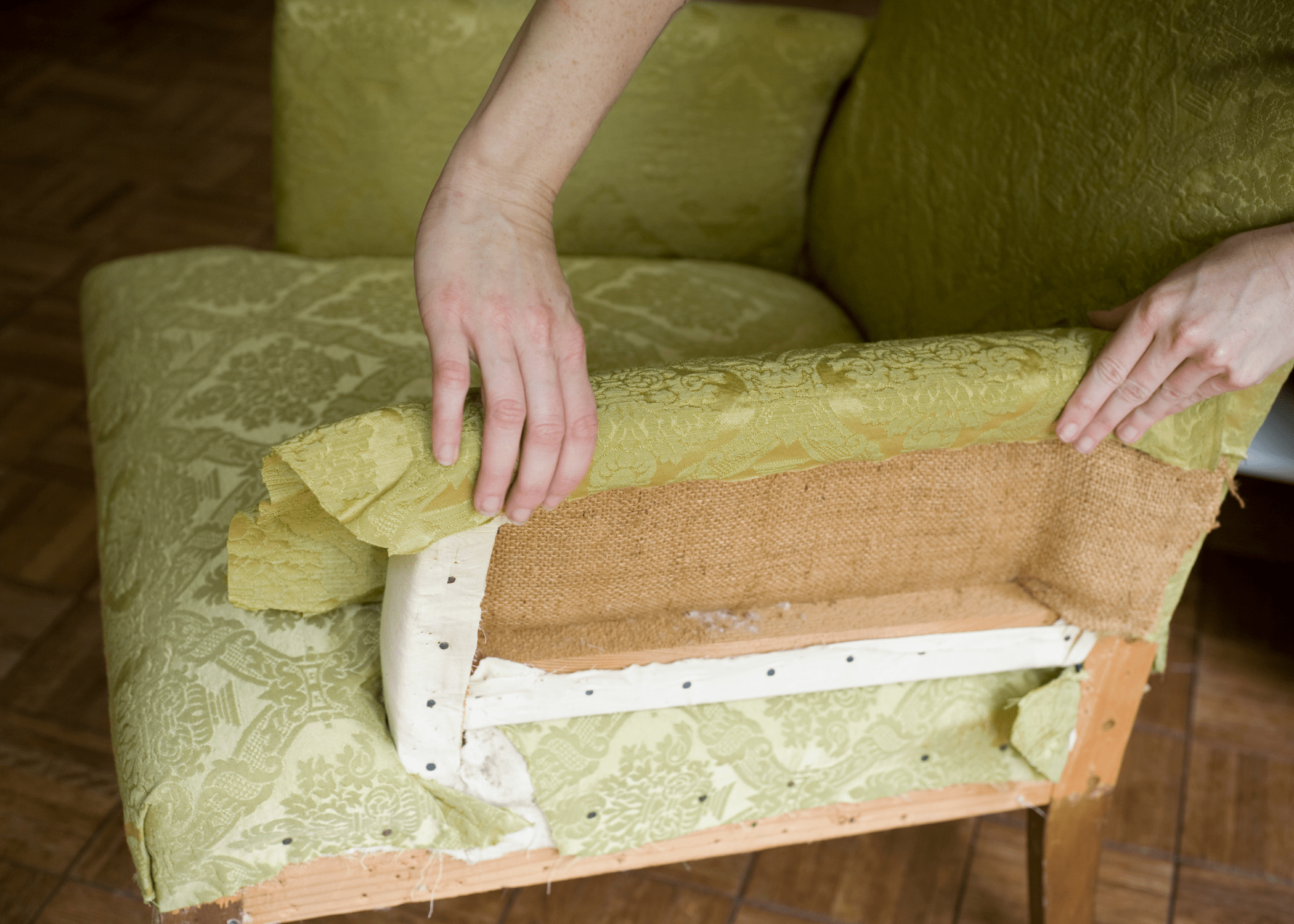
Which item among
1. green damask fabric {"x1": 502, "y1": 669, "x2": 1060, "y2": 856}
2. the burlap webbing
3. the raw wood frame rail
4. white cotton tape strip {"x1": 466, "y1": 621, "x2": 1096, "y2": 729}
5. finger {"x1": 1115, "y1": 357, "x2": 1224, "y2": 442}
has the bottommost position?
the raw wood frame rail

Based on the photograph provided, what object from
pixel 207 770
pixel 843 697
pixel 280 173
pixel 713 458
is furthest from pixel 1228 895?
pixel 280 173

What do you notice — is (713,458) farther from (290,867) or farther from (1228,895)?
(1228,895)

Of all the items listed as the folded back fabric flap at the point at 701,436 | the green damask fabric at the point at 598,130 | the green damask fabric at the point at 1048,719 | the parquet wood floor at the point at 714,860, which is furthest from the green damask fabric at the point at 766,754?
the green damask fabric at the point at 598,130

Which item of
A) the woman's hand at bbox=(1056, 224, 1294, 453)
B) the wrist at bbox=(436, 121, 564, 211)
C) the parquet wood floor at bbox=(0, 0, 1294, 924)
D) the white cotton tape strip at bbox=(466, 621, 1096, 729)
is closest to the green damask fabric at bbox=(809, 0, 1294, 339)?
the woman's hand at bbox=(1056, 224, 1294, 453)

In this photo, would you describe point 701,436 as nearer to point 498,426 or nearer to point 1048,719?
point 498,426

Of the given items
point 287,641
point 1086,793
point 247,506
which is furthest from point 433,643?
point 1086,793

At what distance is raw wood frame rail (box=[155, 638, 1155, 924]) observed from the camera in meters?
0.71

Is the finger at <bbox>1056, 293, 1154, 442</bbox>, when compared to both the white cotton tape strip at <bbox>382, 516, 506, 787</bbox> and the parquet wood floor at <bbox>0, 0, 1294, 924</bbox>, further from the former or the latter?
the parquet wood floor at <bbox>0, 0, 1294, 924</bbox>

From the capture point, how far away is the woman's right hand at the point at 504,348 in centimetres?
56

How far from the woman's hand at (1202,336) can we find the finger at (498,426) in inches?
12.3

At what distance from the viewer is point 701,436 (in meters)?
0.58

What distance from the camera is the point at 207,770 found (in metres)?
0.64

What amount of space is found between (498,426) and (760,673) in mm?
271

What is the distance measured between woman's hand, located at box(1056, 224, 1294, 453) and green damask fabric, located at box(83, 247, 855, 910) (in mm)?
377
